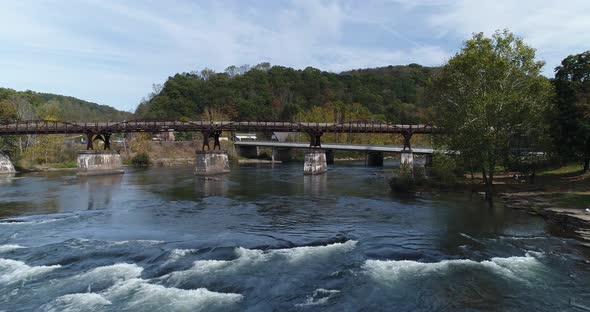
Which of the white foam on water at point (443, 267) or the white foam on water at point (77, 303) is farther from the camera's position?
the white foam on water at point (443, 267)

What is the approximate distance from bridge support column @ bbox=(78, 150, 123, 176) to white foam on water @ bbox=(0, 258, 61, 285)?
5862 cm

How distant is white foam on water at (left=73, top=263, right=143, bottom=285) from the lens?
1898 cm

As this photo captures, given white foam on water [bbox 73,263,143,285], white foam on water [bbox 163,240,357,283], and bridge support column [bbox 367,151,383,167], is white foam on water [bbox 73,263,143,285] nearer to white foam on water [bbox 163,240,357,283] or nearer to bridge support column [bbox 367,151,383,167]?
white foam on water [bbox 163,240,357,283]

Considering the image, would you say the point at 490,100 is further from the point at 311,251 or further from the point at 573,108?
the point at 311,251

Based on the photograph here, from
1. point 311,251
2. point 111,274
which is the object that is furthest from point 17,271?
point 311,251

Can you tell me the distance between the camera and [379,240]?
26.0m

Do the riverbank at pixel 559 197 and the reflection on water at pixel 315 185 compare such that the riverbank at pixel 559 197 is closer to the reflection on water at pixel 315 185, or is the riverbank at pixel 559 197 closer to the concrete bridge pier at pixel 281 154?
the reflection on water at pixel 315 185

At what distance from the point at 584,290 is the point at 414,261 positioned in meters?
7.23

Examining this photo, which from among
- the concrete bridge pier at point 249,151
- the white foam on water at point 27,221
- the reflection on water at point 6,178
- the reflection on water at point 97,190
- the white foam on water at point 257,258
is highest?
the concrete bridge pier at point 249,151

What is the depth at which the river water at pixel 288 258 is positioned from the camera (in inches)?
658

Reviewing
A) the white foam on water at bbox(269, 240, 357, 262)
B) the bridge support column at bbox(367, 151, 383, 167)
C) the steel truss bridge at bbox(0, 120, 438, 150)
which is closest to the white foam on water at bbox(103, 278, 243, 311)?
the white foam on water at bbox(269, 240, 357, 262)

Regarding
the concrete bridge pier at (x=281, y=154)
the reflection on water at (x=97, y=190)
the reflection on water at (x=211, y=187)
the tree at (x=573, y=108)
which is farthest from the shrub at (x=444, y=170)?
the concrete bridge pier at (x=281, y=154)

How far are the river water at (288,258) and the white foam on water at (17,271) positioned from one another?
0.19ft

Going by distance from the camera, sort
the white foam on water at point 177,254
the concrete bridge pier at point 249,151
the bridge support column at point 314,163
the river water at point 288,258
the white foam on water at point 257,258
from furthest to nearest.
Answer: the concrete bridge pier at point 249,151, the bridge support column at point 314,163, the white foam on water at point 177,254, the white foam on water at point 257,258, the river water at point 288,258
